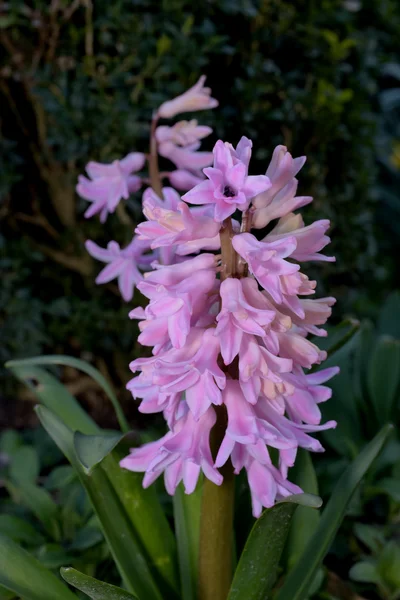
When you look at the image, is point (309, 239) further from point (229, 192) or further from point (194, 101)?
point (194, 101)

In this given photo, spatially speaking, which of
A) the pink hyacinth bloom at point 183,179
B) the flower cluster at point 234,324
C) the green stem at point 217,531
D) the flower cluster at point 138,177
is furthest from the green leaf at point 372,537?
the pink hyacinth bloom at point 183,179

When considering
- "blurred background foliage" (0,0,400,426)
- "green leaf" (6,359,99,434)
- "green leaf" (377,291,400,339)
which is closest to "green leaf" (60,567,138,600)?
"green leaf" (6,359,99,434)

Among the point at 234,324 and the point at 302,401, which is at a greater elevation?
the point at 234,324

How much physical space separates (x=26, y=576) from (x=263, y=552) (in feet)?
1.28

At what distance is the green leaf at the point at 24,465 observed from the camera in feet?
5.16

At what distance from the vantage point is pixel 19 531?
4.54 feet

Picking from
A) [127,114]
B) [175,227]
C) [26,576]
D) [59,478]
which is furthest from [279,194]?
[127,114]

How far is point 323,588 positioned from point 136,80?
1.53 meters

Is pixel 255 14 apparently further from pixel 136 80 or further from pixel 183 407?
pixel 183 407

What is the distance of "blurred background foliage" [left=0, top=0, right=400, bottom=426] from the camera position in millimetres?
1947

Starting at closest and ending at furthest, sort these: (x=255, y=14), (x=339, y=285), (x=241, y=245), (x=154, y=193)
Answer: (x=241, y=245)
(x=154, y=193)
(x=255, y=14)
(x=339, y=285)

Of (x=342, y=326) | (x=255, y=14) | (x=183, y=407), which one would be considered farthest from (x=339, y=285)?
(x=183, y=407)

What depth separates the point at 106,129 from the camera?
198cm

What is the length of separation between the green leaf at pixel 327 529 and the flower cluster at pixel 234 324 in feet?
0.48
